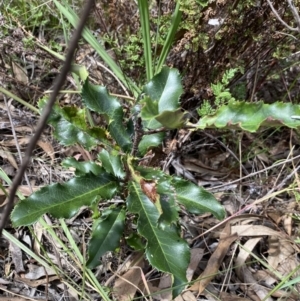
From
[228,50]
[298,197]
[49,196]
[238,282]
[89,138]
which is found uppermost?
[228,50]

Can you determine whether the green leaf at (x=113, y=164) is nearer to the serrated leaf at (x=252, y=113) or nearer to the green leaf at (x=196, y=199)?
the green leaf at (x=196, y=199)

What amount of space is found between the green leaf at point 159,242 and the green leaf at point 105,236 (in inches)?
3.6

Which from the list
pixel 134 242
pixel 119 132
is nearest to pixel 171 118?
pixel 119 132

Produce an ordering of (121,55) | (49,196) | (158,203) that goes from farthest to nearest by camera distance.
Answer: (121,55) → (49,196) → (158,203)

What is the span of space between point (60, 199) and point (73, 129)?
203mm

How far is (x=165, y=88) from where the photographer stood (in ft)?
4.36

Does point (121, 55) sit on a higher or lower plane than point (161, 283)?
higher

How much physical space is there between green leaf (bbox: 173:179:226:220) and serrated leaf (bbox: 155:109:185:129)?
12.5 inches

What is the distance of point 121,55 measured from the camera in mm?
1777

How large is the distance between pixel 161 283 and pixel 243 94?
734 millimetres

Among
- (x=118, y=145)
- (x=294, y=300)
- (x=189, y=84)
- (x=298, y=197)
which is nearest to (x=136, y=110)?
(x=118, y=145)

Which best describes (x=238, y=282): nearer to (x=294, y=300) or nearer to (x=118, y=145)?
(x=294, y=300)

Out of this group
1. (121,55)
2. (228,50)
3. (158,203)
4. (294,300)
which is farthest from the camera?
(121,55)

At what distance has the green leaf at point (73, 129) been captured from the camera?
1.31 meters
